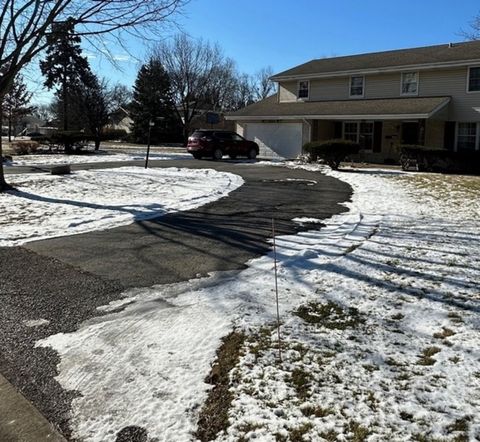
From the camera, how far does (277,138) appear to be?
32.0 m

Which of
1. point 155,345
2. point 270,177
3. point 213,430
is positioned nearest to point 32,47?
point 270,177

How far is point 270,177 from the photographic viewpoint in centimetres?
1844

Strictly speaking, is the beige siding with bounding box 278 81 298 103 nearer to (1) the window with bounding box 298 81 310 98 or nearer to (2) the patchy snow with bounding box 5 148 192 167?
(1) the window with bounding box 298 81 310 98

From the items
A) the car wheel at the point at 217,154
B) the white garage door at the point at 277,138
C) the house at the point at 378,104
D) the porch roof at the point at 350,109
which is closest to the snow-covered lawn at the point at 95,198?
the car wheel at the point at 217,154

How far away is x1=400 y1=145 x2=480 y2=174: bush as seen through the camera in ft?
70.7

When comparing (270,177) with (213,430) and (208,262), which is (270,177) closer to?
(208,262)

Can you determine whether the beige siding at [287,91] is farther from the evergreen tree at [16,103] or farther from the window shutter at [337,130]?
the evergreen tree at [16,103]

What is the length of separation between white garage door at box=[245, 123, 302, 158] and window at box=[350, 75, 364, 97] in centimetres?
373

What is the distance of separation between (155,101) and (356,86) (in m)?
31.3

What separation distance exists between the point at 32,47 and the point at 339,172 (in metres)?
12.6

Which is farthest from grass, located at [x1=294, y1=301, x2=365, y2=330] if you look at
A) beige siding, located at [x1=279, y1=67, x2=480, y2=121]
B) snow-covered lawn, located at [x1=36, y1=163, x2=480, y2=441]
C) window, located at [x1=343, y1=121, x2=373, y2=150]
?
window, located at [x1=343, y1=121, x2=373, y2=150]

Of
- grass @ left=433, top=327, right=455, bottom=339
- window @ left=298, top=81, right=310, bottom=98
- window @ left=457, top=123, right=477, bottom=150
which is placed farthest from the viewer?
window @ left=298, top=81, right=310, bottom=98

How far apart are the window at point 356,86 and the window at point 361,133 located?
1906mm

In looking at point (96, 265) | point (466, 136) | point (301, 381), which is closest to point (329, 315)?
point (301, 381)
